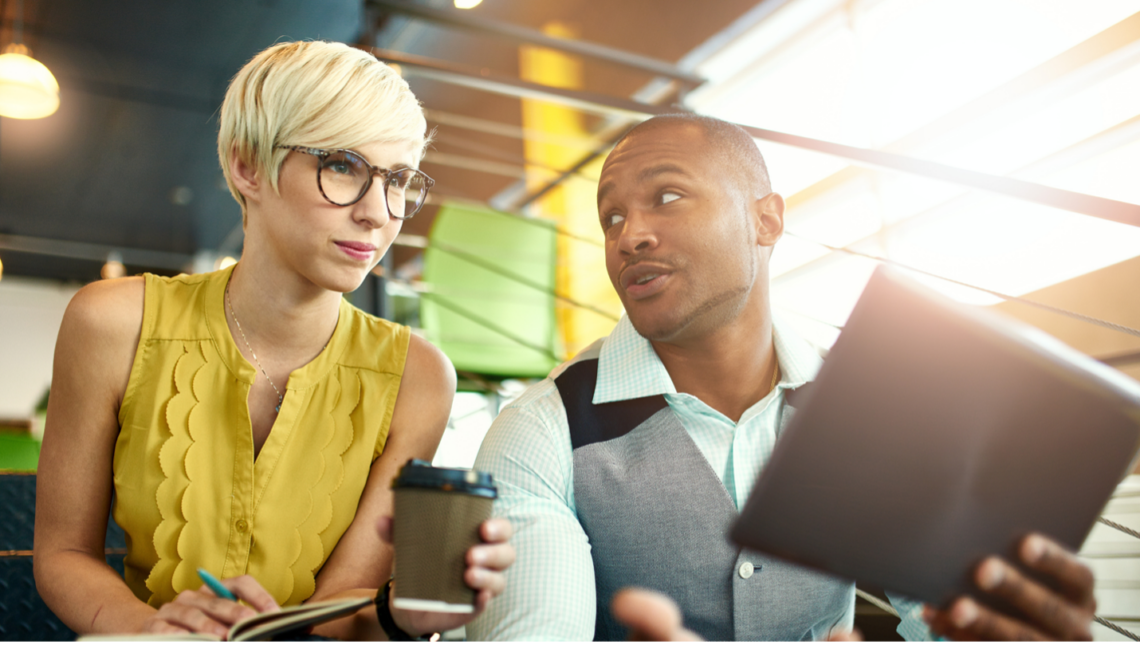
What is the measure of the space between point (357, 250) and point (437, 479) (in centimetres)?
61

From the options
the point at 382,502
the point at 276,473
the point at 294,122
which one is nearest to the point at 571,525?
the point at 382,502

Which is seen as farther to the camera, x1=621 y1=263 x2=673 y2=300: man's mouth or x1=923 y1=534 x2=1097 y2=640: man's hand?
x1=621 y1=263 x2=673 y2=300: man's mouth

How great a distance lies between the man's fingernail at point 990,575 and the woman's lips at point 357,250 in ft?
3.03

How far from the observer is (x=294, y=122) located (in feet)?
3.91

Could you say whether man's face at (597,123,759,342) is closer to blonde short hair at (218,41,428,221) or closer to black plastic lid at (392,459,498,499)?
blonde short hair at (218,41,428,221)

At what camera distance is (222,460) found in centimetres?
120

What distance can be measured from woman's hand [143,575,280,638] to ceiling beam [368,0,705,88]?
183 cm

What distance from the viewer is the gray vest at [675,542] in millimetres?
1058

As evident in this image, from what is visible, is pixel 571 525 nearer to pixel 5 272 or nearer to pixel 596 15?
pixel 596 15

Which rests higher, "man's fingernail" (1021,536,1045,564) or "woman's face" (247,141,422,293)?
→ "woman's face" (247,141,422,293)

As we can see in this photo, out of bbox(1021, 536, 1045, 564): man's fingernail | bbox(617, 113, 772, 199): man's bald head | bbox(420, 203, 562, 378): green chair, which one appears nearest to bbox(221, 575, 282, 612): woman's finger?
bbox(1021, 536, 1045, 564): man's fingernail

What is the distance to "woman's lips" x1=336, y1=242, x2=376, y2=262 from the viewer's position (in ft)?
3.89

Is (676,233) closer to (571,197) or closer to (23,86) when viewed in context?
(23,86)

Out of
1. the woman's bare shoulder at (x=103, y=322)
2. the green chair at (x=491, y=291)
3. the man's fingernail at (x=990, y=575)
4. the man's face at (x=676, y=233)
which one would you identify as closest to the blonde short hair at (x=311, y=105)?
Answer: the woman's bare shoulder at (x=103, y=322)
